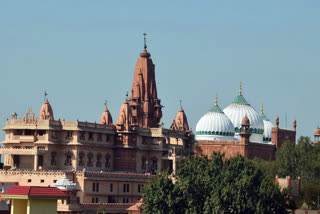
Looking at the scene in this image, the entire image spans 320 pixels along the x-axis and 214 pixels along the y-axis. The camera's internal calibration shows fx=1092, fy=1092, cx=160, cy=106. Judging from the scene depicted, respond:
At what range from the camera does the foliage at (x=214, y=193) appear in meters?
104

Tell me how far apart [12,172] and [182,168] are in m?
25.6

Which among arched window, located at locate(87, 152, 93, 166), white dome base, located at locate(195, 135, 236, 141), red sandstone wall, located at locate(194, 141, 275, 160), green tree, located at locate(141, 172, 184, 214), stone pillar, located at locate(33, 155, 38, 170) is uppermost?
white dome base, located at locate(195, 135, 236, 141)

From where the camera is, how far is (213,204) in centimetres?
10331

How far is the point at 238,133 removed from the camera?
178500mm

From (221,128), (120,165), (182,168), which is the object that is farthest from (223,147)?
(182,168)

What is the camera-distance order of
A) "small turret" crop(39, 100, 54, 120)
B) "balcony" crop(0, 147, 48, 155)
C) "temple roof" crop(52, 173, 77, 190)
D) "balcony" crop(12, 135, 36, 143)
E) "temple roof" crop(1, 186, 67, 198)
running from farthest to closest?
"small turret" crop(39, 100, 54, 120) → "balcony" crop(12, 135, 36, 143) → "balcony" crop(0, 147, 48, 155) → "temple roof" crop(52, 173, 77, 190) → "temple roof" crop(1, 186, 67, 198)

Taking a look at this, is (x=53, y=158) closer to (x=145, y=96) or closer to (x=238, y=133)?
(x=145, y=96)

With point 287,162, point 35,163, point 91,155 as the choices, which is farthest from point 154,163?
point 287,162

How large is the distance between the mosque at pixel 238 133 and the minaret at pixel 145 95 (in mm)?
16017

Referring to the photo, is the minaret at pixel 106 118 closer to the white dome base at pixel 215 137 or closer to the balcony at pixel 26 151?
the balcony at pixel 26 151

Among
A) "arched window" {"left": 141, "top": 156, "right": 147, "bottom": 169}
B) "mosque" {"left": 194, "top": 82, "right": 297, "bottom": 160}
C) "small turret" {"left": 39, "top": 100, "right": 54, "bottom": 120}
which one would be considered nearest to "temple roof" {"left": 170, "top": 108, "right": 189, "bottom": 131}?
"mosque" {"left": 194, "top": 82, "right": 297, "bottom": 160}

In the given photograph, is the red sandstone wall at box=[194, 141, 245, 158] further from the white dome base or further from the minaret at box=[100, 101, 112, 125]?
the minaret at box=[100, 101, 112, 125]

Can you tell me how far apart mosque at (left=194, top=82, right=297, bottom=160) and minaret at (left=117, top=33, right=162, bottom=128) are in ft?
52.5

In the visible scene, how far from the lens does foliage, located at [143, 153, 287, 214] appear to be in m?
104
